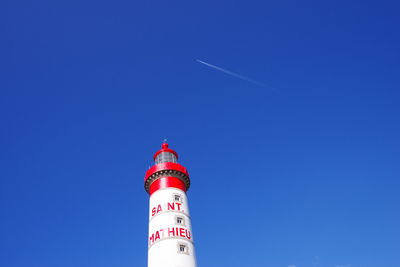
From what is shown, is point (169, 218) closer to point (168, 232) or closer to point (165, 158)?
point (168, 232)

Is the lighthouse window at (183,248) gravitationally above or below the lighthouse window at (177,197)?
below

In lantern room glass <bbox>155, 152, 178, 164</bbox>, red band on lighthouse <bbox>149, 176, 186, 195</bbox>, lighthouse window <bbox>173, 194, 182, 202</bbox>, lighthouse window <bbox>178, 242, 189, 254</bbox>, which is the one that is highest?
lantern room glass <bbox>155, 152, 178, 164</bbox>

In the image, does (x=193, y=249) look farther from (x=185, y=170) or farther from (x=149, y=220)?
(x=185, y=170)

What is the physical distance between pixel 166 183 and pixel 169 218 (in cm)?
480

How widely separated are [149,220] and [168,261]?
638cm

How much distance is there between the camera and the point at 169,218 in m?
34.6

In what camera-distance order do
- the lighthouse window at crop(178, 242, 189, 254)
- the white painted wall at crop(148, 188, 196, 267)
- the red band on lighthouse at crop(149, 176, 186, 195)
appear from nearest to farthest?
the white painted wall at crop(148, 188, 196, 267), the lighthouse window at crop(178, 242, 189, 254), the red band on lighthouse at crop(149, 176, 186, 195)

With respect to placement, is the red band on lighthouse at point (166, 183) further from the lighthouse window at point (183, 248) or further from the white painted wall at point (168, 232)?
the lighthouse window at point (183, 248)

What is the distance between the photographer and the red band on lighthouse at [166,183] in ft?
124

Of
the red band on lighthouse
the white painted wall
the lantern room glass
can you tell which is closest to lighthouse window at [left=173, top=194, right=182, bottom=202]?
the white painted wall

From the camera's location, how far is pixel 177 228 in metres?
33.8

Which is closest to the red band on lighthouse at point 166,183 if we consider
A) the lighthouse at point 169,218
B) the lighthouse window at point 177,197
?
the lighthouse at point 169,218

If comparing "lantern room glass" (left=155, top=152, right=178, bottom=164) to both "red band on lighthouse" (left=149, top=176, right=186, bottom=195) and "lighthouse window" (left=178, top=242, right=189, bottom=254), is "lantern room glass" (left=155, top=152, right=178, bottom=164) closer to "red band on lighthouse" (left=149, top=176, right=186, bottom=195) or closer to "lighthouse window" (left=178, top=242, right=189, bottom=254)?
"red band on lighthouse" (left=149, top=176, right=186, bottom=195)

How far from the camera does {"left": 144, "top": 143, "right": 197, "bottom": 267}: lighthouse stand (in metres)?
32.0
